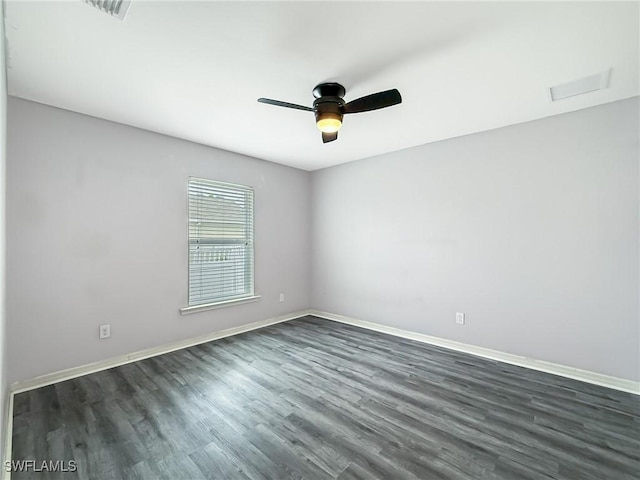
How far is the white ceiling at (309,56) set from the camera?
5.00ft

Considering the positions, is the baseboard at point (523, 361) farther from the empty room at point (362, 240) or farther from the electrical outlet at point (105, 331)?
the electrical outlet at point (105, 331)

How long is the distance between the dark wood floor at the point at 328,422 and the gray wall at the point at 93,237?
412 millimetres

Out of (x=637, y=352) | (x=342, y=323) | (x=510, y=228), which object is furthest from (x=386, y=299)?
(x=637, y=352)

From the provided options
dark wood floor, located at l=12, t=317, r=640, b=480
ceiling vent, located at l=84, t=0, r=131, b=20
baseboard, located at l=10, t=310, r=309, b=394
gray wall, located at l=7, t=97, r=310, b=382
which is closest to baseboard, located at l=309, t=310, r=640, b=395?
dark wood floor, located at l=12, t=317, r=640, b=480

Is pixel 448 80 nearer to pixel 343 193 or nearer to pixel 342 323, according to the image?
pixel 343 193

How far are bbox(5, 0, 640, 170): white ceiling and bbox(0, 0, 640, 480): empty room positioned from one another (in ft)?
0.06

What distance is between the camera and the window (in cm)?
350

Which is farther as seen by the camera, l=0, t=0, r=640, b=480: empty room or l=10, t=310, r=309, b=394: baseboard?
l=10, t=310, r=309, b=394: baseboard

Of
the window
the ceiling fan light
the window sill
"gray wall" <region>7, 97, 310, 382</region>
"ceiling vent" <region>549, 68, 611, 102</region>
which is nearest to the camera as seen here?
"ceiling vent" <region>549, 68, 611, 102</region>

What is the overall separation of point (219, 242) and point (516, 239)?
3.42m

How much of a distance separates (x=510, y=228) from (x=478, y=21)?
206 centimetres

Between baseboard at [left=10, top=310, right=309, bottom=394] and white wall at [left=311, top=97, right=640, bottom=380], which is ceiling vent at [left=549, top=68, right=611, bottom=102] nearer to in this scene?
white wall at [left=311, top=97, right=640, bottom=380]

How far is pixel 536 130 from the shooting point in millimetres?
2803

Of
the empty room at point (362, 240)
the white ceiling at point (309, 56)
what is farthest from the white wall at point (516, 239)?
the white ceiling at point (309, 56)
